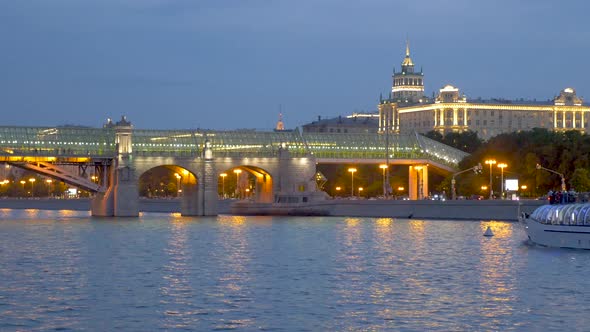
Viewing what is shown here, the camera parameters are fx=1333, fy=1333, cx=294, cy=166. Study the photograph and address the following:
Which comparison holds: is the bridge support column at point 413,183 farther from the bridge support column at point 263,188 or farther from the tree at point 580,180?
the tree at point 580,180

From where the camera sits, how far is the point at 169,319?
1454 inches

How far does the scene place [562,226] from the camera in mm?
62188

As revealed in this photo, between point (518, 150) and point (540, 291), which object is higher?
point (518, 150)

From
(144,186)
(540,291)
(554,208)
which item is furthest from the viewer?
(144,186)

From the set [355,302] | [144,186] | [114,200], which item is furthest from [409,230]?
[144,186]

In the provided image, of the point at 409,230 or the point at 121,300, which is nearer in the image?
the point at 121,300

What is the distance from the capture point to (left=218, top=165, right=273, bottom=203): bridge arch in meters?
127

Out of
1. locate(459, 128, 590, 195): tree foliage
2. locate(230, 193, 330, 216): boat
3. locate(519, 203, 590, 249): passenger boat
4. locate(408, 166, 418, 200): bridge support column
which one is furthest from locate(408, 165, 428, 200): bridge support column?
locate(519, 203, 590, 249): passenger boat

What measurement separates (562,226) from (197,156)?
6678cm

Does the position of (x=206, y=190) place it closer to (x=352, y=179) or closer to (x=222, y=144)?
(x=222, y=144)

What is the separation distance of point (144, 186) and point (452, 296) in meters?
153

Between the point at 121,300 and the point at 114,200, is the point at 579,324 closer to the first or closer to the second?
the point at 121,300

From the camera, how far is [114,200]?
12012 cm

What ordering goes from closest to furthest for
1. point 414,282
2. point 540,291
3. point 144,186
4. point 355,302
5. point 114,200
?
point 355,302
point 540,291
point 414,282
point 114,200
point 144,186
